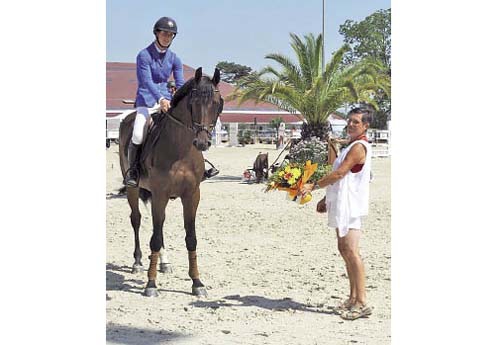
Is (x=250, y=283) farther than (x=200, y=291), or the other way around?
(x=250, y=283)

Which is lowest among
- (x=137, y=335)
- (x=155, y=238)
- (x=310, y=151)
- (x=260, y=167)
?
(x=137, y=335)

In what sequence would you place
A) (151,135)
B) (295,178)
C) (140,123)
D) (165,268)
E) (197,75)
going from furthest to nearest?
1. (165,268)
2. (140,123)
3. (151,135)
4. (197,75)
5. (295,178)

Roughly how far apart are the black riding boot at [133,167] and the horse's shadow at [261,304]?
1347mm

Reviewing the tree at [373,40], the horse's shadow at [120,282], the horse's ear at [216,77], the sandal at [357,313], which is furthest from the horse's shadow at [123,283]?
the tree at [373,40]

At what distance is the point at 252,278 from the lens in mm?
6234

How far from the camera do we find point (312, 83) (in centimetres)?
1427

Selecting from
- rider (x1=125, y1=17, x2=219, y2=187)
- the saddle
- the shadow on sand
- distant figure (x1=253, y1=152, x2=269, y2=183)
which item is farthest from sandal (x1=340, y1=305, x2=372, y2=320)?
distant figure (x1=253, y1=152, x2=269, y2=183)

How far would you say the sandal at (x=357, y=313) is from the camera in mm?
4996

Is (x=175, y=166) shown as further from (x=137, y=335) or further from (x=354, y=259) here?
(x=354, y=259)

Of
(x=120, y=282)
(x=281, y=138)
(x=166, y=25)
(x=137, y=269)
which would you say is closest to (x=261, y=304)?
(x=120, y=282)

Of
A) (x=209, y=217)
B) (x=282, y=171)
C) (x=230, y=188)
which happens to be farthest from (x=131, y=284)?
(x=230, y=188)

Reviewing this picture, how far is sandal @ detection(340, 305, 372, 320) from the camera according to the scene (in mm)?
4996

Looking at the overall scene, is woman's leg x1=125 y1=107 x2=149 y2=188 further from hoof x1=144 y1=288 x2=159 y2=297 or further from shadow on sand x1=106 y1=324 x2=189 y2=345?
shadow on sand x1=106 y1=324 x2=189 y2=345

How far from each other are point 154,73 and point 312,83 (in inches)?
353
